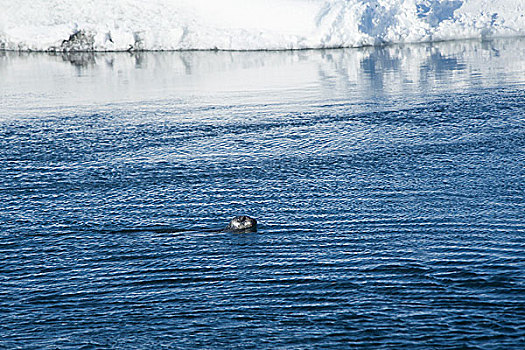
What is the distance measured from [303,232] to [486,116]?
27.1 ft

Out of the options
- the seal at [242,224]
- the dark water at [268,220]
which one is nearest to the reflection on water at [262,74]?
the dark water at [268,220]

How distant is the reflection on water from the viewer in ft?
68.9

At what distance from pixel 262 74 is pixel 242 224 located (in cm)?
1696

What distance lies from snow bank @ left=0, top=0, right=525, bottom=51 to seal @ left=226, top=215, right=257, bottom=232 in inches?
1009

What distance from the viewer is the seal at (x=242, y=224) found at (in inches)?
387

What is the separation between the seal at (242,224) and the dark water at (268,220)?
179 mm

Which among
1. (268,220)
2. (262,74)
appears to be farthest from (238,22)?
(268,220)

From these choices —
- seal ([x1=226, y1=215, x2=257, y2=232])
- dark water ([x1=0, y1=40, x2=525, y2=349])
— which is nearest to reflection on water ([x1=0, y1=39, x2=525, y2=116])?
dark water ([x1=0, y1=40, x2=525, y2=349])

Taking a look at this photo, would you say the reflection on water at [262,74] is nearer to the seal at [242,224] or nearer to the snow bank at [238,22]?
the snow bank at [238,22]

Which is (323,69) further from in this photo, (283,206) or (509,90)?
(283,206)

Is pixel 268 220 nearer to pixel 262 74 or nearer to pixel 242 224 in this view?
pixel 242 224

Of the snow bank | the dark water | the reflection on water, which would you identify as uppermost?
the snow bank

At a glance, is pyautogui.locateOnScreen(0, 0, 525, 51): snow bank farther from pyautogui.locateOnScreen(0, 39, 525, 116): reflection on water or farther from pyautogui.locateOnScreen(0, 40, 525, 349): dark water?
pyautogui.locateOnScreen(0, 40, 525, 349): dark water

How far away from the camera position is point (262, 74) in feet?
86.3
